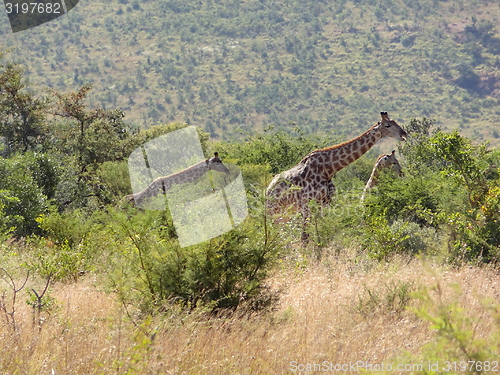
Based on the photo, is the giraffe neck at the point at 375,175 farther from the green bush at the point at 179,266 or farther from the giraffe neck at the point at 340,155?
the green bush at the point at 179,266

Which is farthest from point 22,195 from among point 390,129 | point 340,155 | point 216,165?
point 390,129

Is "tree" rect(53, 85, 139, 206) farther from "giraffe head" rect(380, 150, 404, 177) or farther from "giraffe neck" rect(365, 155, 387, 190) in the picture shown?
"giraffe head" rect(380, 150, 404, 177)

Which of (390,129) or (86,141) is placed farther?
(86,141)

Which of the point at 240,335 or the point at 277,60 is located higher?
the point at 277,60

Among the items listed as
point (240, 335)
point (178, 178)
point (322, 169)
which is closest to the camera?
point (240, 335)

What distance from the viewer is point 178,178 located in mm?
13797

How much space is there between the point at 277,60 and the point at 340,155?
74.6 m

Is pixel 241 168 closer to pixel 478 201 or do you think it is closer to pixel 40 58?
pixel 478 201

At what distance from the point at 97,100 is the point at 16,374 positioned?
2602 inches

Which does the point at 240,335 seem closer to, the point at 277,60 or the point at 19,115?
the point at 19,115

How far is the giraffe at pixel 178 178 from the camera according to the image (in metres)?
13.6

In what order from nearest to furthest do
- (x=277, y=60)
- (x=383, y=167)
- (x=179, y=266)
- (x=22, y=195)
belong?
1. (x=179, y=266)
2. (x=22, y=195)
3. (x=383, y=167)
4. (x=277, y=60)

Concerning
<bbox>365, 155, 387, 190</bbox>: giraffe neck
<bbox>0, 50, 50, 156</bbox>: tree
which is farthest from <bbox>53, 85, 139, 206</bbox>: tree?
<bbox>365, 155, 387, 190</bbox>: giraffe neck

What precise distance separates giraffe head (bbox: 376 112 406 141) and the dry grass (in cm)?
532
